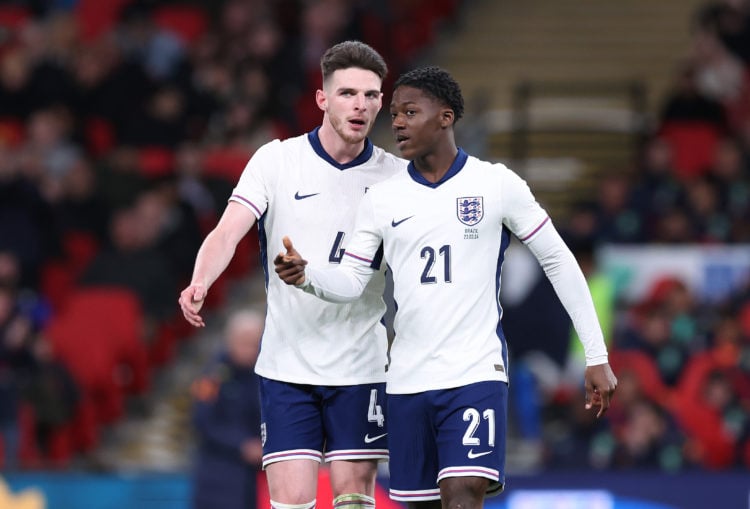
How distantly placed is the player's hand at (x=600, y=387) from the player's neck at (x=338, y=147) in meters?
1.33

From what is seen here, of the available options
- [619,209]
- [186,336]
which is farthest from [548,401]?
[186,336]

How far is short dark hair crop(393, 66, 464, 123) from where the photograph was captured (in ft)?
18.6

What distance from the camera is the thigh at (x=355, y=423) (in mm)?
5918

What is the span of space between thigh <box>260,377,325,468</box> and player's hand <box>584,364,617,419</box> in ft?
3.70

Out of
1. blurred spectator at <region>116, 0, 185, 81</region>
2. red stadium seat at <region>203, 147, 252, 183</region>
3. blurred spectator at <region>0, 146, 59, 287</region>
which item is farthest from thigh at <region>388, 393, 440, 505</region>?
blurred spectator at <region>116, 0, 185, 81</region>

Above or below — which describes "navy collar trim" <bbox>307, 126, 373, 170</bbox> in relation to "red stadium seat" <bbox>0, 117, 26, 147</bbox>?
below

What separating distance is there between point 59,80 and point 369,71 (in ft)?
29.7

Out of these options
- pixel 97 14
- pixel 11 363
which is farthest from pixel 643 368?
pixel 97 14

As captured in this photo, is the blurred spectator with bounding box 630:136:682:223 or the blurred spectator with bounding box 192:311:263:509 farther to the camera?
the blurred spectator with bounding box 630:136:682:223

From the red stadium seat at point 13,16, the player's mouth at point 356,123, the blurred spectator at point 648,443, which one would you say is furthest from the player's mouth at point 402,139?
the red stadium seat at point 13,16

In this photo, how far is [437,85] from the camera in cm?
566

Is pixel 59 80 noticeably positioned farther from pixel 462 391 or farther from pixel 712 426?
pixel 462 391

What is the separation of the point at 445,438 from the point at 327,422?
0.62 meters

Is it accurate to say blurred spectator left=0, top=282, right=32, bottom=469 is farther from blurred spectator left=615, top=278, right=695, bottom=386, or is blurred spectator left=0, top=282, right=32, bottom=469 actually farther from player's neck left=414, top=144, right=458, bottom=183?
player's neck left=414, top=144, right=458, bottom=183
